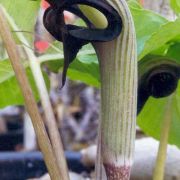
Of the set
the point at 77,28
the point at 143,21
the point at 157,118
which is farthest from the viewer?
the point at 157,118

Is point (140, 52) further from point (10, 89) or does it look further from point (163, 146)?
point (10, 89)

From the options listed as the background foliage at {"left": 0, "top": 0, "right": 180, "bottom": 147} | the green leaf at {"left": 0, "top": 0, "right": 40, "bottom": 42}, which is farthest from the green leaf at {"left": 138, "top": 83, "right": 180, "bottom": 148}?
the green leaf at {"left": 0, "top": 0, "right": 40, "bottom": 42}

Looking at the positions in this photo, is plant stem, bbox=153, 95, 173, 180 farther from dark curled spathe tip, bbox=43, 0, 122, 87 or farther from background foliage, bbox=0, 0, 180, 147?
dark curled spathe tip, bbox=43, 0, 122, 87

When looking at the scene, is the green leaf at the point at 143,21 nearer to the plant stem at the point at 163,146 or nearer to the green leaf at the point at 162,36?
the green leaf at the point at 162,36

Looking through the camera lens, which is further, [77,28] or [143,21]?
[143,21]

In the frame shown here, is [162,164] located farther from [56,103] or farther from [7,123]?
[7,123]

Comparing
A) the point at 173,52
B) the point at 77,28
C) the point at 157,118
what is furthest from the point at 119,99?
the point at 157,118
